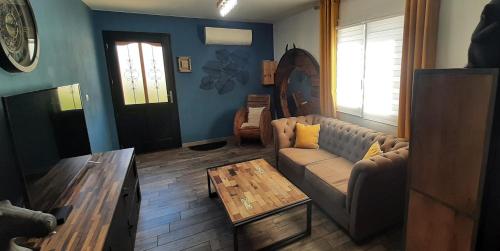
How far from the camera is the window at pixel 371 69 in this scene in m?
2.61

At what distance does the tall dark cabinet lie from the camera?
1.14 m

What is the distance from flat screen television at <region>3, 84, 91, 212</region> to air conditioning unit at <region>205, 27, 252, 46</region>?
9.07 ft

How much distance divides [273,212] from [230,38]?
3632 mm

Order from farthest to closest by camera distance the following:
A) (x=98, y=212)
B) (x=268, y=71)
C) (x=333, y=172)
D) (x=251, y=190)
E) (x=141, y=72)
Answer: (x=268, y=71)
(x=141, y=72)
(x=333, y=172)
(x=251, y=190)
(x=98, y=212)

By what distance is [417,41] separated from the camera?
2.22m

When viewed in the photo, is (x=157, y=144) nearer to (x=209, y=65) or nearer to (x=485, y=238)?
(x=209, y=65)

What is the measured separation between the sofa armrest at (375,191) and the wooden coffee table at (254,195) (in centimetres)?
38

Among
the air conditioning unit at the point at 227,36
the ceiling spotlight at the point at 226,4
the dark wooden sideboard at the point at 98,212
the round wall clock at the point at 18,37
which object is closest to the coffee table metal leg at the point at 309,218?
the dark wooden sideboard at the point at 98,212

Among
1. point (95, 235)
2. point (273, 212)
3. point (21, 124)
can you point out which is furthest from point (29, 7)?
point (273, 212)

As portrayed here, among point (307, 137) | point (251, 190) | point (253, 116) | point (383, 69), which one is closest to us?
point (251, 190)

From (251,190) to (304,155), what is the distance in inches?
41.0

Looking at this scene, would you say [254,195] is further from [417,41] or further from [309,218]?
[417,41]

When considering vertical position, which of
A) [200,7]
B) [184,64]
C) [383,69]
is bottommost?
[383,69]

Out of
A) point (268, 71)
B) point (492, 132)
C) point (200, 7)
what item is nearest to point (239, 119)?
point (268, 71)
